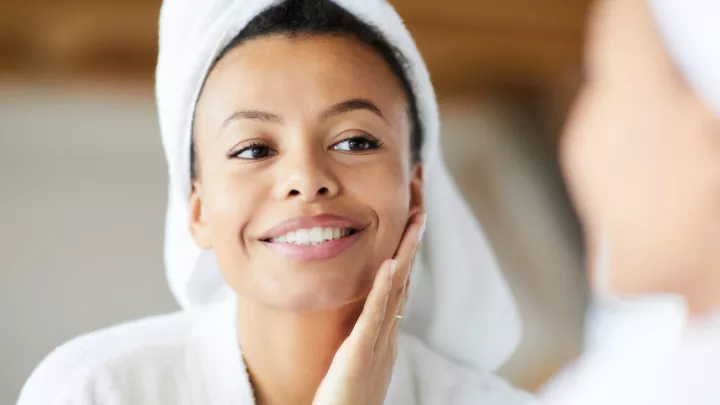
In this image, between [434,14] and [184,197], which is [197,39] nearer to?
[184,197]

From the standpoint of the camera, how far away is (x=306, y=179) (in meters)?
0.53

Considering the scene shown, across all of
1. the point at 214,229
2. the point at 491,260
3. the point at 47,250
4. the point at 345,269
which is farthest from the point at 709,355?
the point at 47,250

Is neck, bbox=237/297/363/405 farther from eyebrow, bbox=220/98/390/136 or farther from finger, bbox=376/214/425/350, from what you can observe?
eyebrow, bbox=220/98/390/136

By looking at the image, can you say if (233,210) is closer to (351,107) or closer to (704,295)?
(351,107)

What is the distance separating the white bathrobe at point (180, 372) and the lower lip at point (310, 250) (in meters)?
0.13

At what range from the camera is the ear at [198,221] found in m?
0.61

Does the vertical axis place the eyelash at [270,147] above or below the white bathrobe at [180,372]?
above

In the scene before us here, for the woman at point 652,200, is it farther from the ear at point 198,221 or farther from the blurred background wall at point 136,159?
the ear at point 198,221

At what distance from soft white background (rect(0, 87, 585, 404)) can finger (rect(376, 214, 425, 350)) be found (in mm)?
217

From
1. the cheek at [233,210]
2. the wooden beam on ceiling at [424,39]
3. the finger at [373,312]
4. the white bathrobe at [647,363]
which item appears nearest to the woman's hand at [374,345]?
the finger at [373,312]

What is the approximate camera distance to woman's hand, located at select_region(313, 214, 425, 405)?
0.55 m

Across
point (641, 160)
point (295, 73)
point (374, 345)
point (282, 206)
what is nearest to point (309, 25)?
point (295, 73)

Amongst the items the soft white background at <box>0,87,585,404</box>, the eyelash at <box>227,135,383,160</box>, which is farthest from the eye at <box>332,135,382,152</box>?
the soft white background at <box>0,87,585,404</box>

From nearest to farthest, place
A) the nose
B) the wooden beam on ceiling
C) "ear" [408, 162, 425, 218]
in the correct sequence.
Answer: the nose → "ear" [408, 162, 425, 218] → the wooden beam on ceiling
